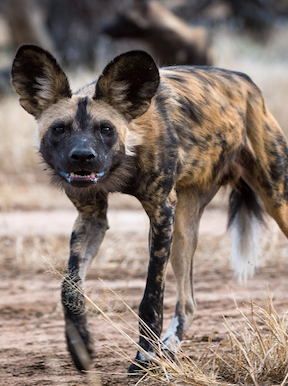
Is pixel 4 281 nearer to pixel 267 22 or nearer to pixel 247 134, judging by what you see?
pixel 247 134

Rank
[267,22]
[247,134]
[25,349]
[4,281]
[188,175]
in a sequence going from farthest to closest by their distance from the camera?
1. [267,22]
2. [4,281]
3. [247,134]
4. [188,175]
5. [25,349]

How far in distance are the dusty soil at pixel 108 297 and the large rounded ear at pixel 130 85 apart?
807mm

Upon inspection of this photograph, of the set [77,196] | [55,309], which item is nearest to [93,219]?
[77,196]

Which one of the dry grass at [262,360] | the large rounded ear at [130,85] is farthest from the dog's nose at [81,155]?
the dry grass at [262,360]

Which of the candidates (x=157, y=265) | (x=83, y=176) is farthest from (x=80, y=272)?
(x=83, y=176)

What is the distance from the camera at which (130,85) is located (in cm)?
236

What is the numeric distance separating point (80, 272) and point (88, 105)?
0.78 meters

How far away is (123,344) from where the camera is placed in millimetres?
2629

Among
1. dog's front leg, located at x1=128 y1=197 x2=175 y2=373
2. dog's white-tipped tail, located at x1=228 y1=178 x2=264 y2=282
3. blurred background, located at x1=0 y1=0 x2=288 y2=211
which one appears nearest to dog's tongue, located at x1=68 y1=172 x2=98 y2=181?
dog's front leg, located at x1=128 y1=197 x2=175 y2=373

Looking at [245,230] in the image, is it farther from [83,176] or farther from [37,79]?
[37,79]

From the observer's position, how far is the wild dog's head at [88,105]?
88.0 inches

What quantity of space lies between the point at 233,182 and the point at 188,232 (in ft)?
1.33

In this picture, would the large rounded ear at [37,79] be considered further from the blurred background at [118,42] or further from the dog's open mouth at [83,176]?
the blurred background at [118,42]

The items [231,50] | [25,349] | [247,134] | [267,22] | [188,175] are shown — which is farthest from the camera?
[267,22]
